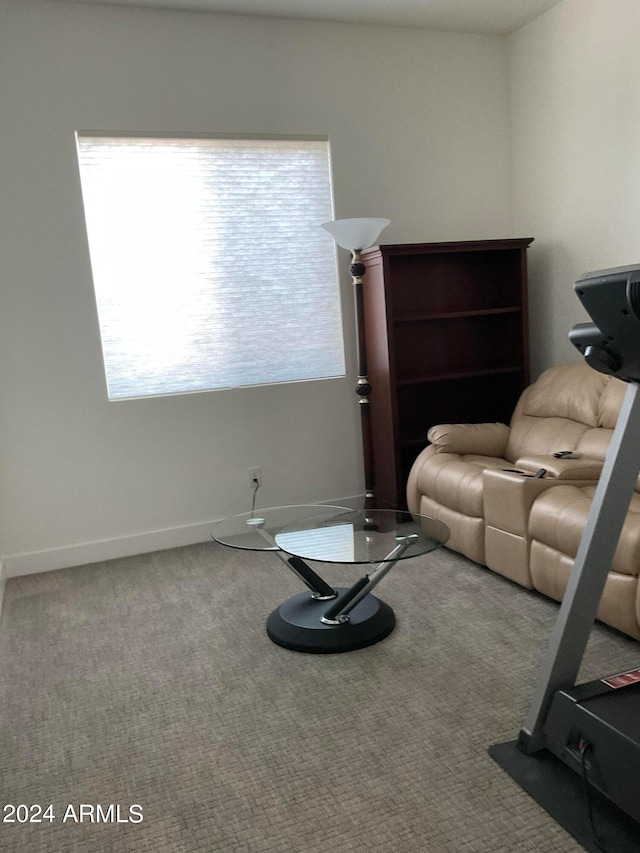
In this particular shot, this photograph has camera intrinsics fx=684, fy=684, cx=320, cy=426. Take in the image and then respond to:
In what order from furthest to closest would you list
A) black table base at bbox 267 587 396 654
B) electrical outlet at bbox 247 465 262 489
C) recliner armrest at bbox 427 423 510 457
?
1. electrical outlet at bbox 247 465 262 489
2. recliner armrest at bbox 427 423 510 457
3. black table base at bbox 267 587 396 654

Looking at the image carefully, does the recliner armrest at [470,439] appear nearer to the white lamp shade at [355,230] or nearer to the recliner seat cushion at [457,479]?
the recliner seat cushion at [457,479]

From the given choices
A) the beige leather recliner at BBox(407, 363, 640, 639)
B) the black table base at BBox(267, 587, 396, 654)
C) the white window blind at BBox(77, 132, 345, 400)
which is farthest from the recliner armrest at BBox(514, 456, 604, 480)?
the white window blind at BBox(77, 132, 345, 400)

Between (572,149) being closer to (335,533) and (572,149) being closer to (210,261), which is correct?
(210,261)

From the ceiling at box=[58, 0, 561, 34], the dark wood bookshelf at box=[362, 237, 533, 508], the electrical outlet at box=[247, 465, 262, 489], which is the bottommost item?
the electrical outlet at box=[247, 465, 262, 489]

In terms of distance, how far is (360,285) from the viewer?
3926 millimetres

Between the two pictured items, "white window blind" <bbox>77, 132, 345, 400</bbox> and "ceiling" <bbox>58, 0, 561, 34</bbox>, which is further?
"white window blind" <bbox>77, 132, 345, 400</bbox>

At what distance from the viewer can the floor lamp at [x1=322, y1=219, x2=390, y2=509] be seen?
143 inches

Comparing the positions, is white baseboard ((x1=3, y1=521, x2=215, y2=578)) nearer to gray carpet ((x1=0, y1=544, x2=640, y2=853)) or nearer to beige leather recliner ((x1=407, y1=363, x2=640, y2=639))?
gray carpet ((x1=0, y1=544, x2=640, y2=853))

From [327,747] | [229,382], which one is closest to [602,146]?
[229,382]

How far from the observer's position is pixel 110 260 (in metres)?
3.71

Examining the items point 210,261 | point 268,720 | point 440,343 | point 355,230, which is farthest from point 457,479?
point 210,261

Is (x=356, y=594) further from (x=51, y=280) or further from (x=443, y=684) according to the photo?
(x=51, y=280)

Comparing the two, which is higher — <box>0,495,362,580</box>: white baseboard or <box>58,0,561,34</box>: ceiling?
<box>58,0,561,34</box>: ceiling

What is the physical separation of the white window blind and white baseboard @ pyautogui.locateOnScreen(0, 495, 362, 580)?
805 millimetres
